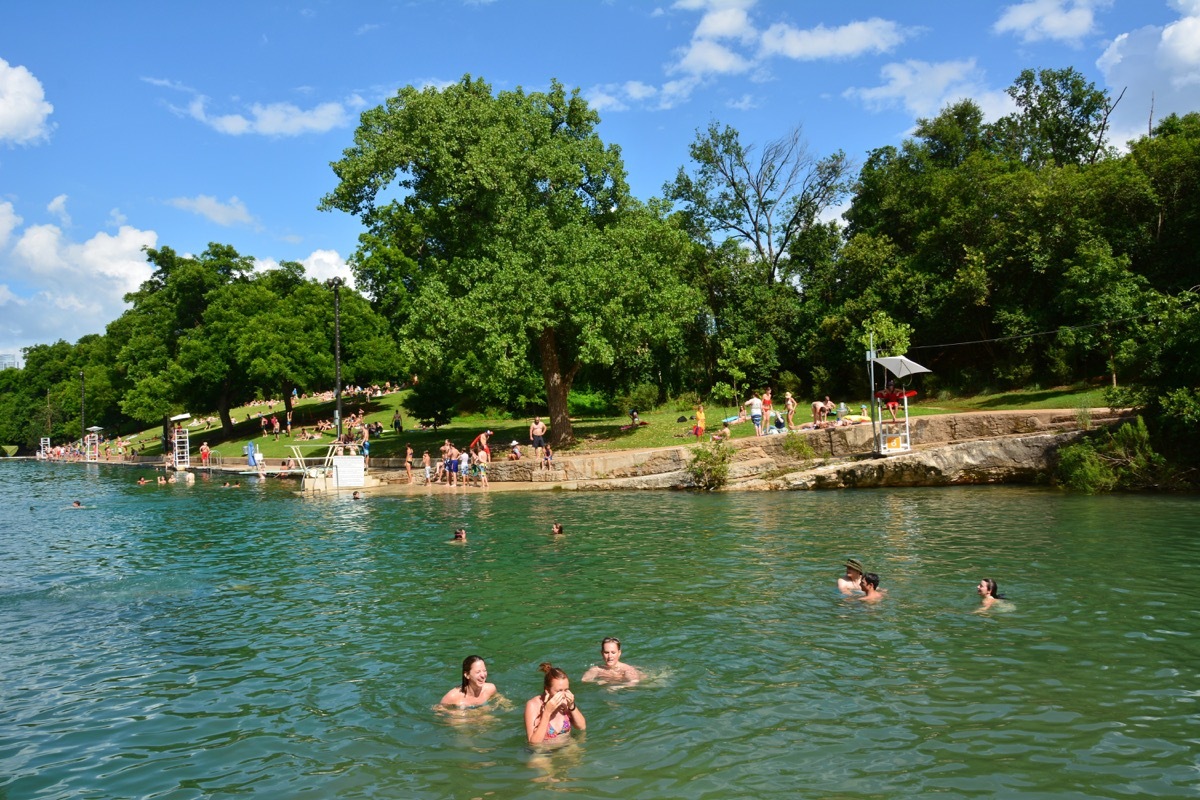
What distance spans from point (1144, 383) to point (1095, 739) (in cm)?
1970

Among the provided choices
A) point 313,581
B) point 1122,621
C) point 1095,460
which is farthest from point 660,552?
point 1095,460

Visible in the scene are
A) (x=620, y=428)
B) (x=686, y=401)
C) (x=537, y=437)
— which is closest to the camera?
(x=537, y=437)

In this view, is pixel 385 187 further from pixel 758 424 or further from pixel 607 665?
pixel 607 665

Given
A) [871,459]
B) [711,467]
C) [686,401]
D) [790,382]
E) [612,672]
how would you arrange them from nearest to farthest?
1. [612,672]
2. [871,459]
3. [711,467]
4. [790,382]
5. [686,401]

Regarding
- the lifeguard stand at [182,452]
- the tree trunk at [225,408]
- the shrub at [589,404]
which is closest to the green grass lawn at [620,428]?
the tree trunk at [225,408]

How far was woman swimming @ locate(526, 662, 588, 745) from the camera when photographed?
25.5 feet

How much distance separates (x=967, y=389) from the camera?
3734 cm

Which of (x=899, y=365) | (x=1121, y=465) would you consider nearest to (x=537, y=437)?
(x=899, y=365)

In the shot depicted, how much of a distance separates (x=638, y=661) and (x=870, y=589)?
14.0 feet

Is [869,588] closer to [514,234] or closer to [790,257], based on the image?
[514,234]

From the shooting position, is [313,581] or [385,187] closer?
[313,581]

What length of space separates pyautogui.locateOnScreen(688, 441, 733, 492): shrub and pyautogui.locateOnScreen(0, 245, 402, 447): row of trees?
35153 mm

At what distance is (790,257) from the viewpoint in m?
50.5

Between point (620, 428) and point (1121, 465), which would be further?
point (620, 428)
